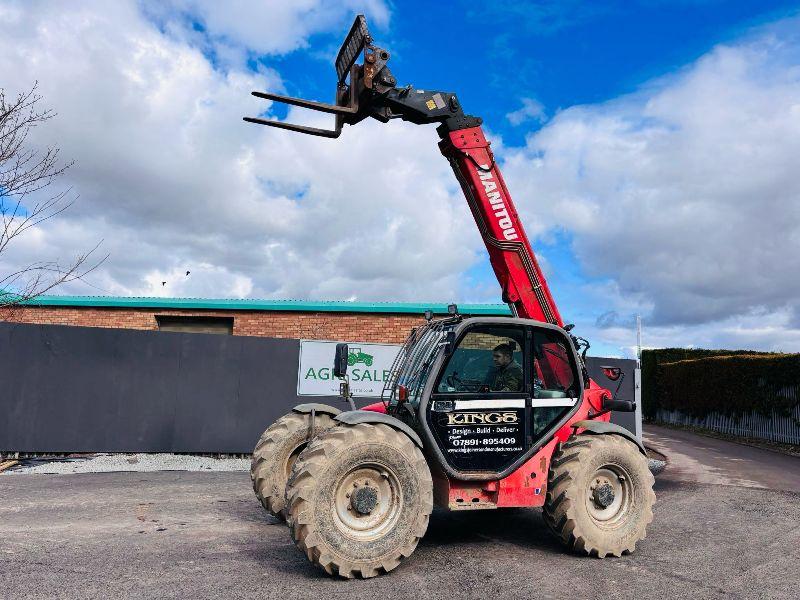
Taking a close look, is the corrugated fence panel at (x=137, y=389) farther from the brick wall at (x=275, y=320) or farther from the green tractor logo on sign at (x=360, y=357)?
the brick wall at (x=275, y=320)

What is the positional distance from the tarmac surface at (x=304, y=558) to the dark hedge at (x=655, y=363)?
17853 mm

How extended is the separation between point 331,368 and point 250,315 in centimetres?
411

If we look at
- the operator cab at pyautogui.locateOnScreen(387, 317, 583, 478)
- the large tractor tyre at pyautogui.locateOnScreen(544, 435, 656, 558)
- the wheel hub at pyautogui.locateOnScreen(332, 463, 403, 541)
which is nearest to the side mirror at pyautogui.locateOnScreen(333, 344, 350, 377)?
the operator cab at pyautogui.locateOnScreen(387, 317, 583, 478)

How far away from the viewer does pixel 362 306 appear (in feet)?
50.3

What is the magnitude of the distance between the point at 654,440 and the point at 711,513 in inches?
425

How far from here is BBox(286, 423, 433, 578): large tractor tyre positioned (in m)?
4.66

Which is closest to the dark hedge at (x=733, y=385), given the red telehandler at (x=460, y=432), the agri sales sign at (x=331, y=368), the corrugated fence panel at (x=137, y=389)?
the agri sales sign at (x=331, y=368)

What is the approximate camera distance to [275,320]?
1570cm

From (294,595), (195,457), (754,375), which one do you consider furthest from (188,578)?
(754,375)

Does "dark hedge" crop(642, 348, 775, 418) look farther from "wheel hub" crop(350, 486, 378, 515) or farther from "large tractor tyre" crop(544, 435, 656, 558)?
"wheel hub" crop(350, 486, 378, 515)

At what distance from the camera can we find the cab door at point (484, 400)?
5.39 meters

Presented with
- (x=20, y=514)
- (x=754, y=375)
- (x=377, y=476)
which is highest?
(x=754, y=375)

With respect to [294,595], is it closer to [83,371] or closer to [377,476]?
[377,476]

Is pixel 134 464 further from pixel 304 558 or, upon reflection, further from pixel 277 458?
pixel 304 558
